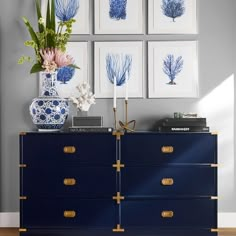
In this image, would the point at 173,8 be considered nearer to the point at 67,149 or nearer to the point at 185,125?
the point at 185,125

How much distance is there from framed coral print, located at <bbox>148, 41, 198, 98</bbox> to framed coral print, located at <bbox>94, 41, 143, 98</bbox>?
8cm

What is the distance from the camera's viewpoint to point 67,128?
316 centimetres

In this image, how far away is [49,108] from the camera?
2.87m

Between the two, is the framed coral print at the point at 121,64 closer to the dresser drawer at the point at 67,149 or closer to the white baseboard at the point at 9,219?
the dresser drawer at the point at 67,149

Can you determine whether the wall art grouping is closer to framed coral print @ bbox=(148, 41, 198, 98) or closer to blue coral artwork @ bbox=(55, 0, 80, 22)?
blue coral artwork @ bbox=(55, 0, 80, 22)

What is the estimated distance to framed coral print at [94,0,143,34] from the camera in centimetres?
315

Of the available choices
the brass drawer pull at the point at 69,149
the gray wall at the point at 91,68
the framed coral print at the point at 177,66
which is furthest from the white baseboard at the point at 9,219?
the framed coral print at the point at 177,66

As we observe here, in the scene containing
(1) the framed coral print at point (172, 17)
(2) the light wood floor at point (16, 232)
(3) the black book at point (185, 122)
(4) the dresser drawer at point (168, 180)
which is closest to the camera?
(4) the dresser drawer at point (168, 180)

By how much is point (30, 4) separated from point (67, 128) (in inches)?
34.5

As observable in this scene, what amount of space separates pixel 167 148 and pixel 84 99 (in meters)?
0.64

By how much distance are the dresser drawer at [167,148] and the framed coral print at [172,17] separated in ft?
2.55

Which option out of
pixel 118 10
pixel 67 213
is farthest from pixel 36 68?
pixel 67 213

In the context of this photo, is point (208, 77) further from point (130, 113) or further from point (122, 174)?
point (122, 174)

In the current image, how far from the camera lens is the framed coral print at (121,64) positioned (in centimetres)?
316
